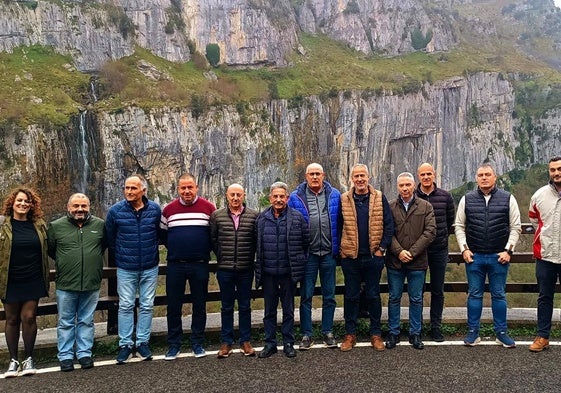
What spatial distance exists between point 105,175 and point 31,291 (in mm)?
56916

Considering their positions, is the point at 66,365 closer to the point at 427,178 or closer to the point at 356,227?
the point at 356,227

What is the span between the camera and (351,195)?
7914mm

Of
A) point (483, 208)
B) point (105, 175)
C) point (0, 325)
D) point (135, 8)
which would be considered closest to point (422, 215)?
point (483, 208)

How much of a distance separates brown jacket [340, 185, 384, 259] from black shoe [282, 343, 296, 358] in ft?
4.88

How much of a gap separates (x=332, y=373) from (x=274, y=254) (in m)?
1.77

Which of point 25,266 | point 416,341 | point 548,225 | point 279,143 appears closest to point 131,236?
point 25,266

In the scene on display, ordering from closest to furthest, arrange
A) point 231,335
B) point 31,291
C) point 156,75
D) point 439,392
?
1. point 439,392
2. point 31,291
3. point 231,335
4. point 156,75

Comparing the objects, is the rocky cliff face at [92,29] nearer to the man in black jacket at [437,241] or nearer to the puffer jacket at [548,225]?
the man in black jacket at [437,241]

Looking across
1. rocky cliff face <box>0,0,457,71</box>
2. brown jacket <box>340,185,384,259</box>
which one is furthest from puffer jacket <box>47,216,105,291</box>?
rocky cliff face <box>0,0,457,71</box>

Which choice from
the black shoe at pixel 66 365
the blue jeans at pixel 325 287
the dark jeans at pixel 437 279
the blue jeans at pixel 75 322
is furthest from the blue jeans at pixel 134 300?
the dark jeans at pixel 437 279

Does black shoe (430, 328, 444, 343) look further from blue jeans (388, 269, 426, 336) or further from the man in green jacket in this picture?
the man in green jacket

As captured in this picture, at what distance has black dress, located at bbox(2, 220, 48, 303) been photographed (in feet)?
22.7

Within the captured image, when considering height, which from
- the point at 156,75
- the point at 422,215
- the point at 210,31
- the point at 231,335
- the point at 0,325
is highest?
the point at 210,31

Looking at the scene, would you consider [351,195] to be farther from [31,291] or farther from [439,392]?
[31,291]
